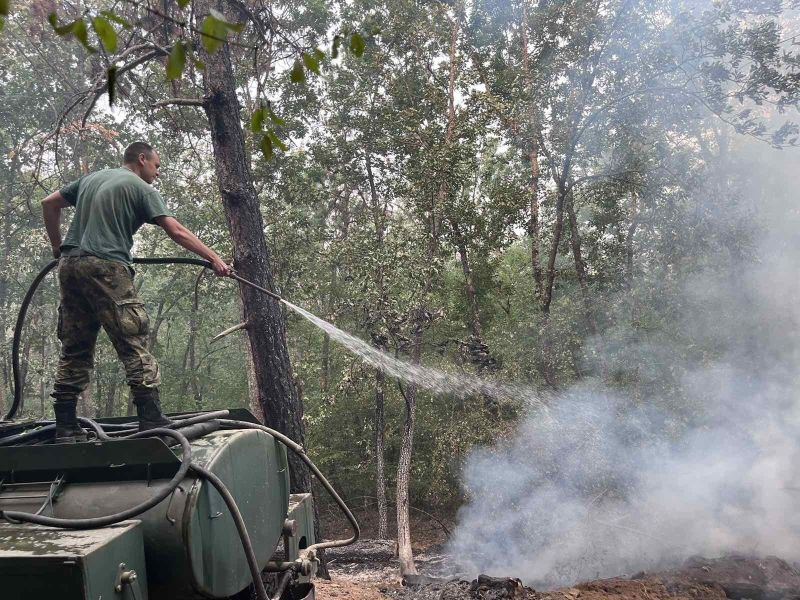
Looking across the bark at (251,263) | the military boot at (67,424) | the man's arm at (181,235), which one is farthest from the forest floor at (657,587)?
the man's arm at (181,235)

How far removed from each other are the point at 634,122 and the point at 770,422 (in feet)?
20.6

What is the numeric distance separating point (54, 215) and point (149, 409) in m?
1.40

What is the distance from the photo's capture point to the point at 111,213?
369cm

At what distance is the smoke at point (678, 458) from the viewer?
35.9 ft

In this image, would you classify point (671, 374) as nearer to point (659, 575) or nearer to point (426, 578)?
point (659, 575)

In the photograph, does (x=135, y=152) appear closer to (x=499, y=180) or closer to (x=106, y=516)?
(x=106, y=516)

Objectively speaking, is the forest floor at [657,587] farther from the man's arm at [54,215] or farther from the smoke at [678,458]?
the man's arm at [54,215]

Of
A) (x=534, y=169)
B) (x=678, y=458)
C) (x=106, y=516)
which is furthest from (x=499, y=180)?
(x=106, y=516)

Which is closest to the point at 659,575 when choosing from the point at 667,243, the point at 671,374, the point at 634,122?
the point at 671,374

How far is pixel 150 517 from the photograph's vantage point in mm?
2877

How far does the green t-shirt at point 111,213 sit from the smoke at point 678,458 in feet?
29.8

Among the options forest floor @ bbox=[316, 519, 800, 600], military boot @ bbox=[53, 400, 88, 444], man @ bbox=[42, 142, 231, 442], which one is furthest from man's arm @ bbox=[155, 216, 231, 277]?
forest floor @ bbox=[316, 519, 800, 600]

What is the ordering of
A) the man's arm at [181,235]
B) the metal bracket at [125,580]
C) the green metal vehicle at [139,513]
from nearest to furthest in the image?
the green metal vehicle at [139,513] < the metal bracket at [125,580] < the man's arm at [181,235]

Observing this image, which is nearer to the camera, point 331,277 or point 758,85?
point 758,85
